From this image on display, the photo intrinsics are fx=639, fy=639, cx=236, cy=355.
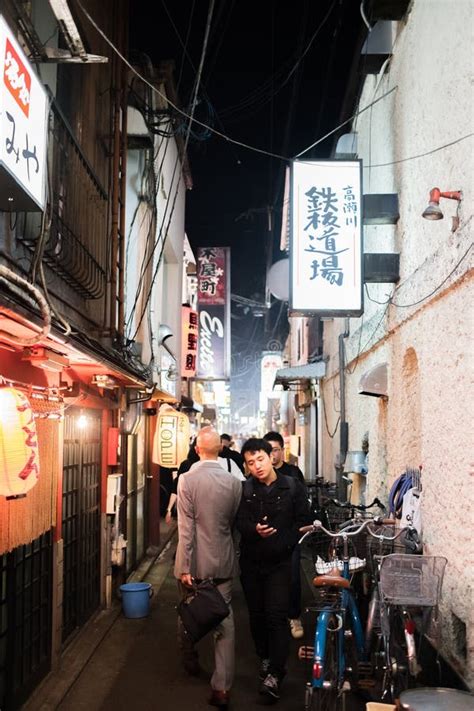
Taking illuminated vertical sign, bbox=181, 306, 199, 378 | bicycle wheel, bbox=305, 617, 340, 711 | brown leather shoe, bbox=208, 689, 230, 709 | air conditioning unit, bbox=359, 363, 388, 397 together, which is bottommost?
brown leather shoe, bbox=208, 689, 230, 709

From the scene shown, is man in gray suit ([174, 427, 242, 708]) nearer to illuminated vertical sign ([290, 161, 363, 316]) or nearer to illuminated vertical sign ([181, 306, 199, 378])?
illuminated vertical sign ([290, 161, 363, 316])

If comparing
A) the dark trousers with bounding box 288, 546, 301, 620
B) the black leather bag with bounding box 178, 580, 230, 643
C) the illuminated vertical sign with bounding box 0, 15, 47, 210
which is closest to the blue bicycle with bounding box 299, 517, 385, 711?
the black leather bag with bounding box 178, 580, 230, 643

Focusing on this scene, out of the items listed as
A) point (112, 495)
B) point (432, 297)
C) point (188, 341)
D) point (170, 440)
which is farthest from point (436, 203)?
point (188, 341)

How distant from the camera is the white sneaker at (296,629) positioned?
8555 mm

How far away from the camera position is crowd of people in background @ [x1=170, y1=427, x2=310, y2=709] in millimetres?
6512

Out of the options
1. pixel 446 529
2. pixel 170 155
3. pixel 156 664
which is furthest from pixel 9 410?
pixel 170 155

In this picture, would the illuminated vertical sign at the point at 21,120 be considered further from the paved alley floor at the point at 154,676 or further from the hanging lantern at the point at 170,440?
the hanging lantern at the point at 170,440

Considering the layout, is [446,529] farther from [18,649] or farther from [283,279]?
[283,279]

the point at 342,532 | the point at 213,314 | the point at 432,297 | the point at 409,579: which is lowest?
the point at 409,579

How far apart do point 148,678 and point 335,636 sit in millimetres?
2485

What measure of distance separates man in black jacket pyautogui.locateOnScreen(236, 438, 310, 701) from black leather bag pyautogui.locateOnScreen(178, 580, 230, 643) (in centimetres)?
47

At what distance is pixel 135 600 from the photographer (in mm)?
9469

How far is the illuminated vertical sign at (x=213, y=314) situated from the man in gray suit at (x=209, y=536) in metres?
16.3

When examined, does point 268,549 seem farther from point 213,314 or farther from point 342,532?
point 213,314
